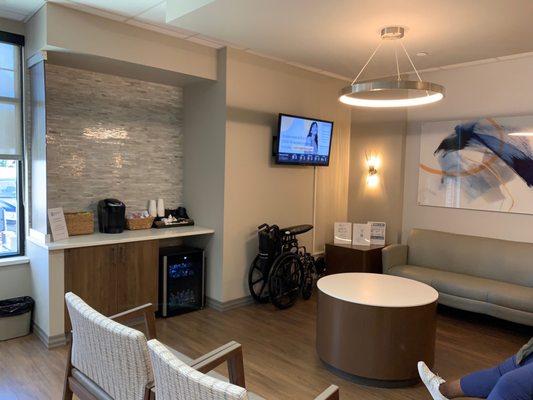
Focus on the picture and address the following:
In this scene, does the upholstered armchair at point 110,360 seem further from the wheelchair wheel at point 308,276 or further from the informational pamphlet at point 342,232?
the informational pamphlet at point 342,232

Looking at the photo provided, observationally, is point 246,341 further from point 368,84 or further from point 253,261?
point 368,84

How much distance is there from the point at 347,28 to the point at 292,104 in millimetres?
1859

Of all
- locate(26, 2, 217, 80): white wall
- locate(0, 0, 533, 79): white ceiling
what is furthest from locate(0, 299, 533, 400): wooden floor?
locate(0, 0, 533, 79): white ceiling

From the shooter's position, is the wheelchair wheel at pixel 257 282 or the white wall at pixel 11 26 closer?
the white wall at pixel 11 26

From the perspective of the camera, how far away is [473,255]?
4762mm

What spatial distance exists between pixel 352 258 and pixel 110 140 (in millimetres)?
3114

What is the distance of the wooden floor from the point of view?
120 inches

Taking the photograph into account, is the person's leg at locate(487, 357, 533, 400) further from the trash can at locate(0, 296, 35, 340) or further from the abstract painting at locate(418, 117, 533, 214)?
the trash can at locate(0, 296, 35, 340)

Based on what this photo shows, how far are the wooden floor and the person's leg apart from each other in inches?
39.3

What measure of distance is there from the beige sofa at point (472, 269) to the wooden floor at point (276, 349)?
315mm

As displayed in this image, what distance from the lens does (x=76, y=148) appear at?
4266 mm

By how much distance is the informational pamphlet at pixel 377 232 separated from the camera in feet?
18.3

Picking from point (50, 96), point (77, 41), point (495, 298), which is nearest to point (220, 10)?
point (77, 41)

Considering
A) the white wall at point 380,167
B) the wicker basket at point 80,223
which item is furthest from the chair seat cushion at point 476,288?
the wicker basket at point 80,223
